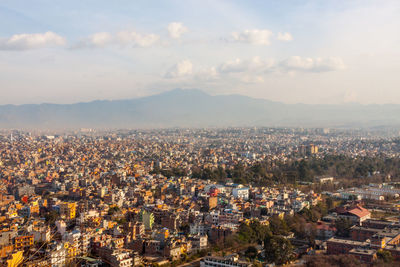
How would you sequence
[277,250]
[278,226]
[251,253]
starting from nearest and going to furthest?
[277,250]
[251,253]
[278,226]

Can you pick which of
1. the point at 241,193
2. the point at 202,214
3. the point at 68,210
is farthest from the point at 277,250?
the point at 241,193

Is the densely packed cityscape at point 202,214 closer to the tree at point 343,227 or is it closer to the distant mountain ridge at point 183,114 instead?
the tree at point 343,227

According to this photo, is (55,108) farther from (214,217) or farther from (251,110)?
(214,217)

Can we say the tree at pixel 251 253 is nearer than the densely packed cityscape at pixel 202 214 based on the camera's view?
No

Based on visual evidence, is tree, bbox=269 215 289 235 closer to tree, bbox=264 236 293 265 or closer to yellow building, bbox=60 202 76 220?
tree, bbox=264 236 293 265

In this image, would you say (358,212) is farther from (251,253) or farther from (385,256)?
(251,253)

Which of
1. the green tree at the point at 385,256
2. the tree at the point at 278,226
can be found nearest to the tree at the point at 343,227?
the tree at the point at 278,226

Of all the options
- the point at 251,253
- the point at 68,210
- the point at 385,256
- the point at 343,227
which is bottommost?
the point at 251,253
